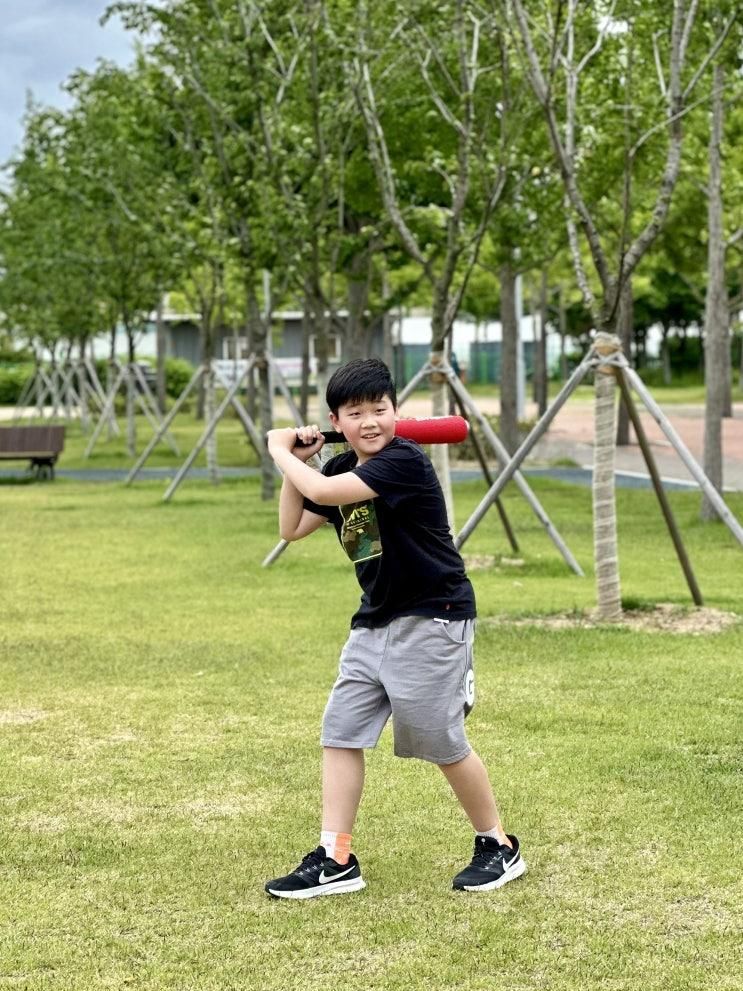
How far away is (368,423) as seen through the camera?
4.73 meters

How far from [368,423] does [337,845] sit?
1.19m

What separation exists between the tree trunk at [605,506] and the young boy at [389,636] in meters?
4.83

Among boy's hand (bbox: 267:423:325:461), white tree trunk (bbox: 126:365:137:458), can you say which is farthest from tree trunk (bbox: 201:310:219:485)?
boy's hand (bbox: 267:423:325:461)

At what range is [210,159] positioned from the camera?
62.4 feet

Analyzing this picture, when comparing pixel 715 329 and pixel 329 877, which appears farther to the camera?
pixel 715 329

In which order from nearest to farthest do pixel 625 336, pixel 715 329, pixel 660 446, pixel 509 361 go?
1. pixel 715 329
2. pixel 509 361
3. pixel 625 336
4. pixel 660 446

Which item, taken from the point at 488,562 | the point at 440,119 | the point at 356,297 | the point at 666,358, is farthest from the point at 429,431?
the point at 666,358

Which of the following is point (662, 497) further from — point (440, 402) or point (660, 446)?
point (660, 446)

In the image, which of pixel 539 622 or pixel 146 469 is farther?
pixel 146 469

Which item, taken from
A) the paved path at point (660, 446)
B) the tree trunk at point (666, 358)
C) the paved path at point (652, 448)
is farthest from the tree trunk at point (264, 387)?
the tree trunk at point (666, 358)

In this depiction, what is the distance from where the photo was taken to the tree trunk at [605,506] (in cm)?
952

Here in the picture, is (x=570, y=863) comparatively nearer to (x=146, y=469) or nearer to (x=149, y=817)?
(x=149, y=817)

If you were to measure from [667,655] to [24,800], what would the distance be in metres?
3.75

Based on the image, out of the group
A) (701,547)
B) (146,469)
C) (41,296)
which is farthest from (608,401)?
(41,296)
